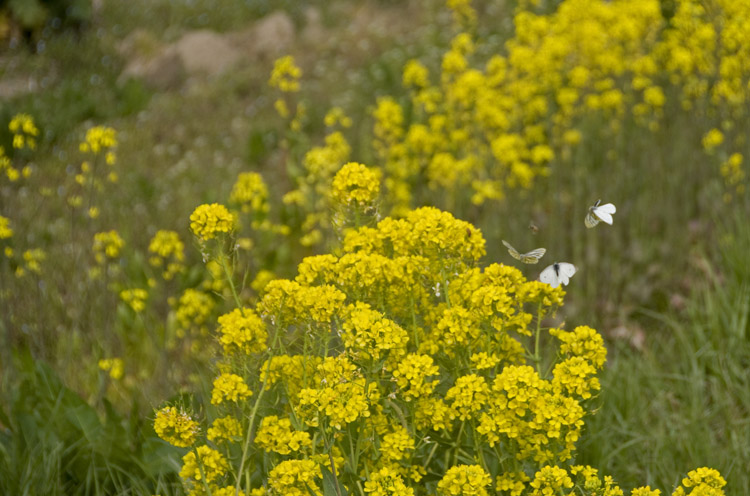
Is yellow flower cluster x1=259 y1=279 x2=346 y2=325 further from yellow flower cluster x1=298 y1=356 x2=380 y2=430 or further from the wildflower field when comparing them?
yellow flower cluster x1=298 y1=356 x2=380 y2=430

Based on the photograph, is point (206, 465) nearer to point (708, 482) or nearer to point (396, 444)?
point (396, 444)

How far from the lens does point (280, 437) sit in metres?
2.14

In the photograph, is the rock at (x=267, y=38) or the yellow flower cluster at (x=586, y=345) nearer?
the yellow flower cluster at (x=586, y=345)

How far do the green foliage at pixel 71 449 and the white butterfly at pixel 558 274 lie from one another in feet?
4.97

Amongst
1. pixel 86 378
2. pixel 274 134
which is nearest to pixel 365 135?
pixel 274 134

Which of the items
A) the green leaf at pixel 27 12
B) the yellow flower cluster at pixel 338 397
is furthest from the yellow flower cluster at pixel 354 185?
the green leaf at pixel 27 12

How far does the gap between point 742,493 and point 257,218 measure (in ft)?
10.5

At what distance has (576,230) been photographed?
14.9 ft

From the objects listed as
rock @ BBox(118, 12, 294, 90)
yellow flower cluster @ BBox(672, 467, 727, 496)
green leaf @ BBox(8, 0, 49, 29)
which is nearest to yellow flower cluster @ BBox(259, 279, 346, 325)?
yellow flower cluster @ BBox(672, 467, 727, 496)

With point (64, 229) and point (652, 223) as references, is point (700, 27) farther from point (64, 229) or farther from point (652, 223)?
point (64, 229)

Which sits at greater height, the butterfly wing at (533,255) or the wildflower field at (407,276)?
the butterfly wing at (533,255)

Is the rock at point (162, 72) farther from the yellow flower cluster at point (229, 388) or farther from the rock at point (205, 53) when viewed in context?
the yellow flower cluster at point (229, 388)

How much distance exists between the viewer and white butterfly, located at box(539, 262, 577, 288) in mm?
2145

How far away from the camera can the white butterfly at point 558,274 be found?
2.14 m
